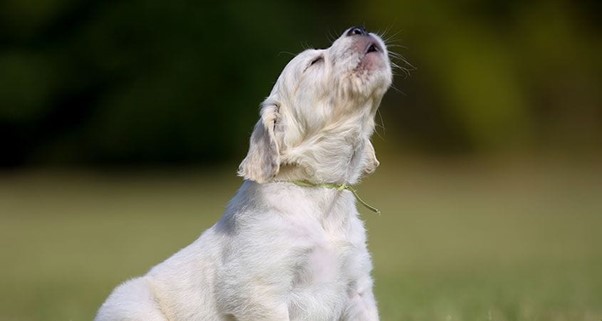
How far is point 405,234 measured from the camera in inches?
696

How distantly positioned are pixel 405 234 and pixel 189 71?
9544 millimetres

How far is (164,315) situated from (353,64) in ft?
5.92

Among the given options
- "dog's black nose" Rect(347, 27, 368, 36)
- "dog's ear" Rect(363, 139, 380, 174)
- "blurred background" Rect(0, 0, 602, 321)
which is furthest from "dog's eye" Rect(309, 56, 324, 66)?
"blurred background" Rect(0, 0, 602, 321)

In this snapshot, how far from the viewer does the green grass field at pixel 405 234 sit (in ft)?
32.1

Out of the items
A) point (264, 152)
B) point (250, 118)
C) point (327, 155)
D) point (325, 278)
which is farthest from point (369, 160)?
point (250, 118)

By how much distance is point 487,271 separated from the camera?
12531 mm

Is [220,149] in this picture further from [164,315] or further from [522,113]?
[164,315]

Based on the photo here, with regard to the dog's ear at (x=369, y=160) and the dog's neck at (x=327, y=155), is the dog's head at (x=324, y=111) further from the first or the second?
the dog's ear at (x=369, y=160)

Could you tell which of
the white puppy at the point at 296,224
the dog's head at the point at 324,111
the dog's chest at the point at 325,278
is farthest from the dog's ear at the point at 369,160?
the dog's chest at the point at 325,278

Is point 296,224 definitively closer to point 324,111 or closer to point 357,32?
point 324,111

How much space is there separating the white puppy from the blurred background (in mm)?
9225

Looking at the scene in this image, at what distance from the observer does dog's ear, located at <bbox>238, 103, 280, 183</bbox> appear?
6262 millimetres

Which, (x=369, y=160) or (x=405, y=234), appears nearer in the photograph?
(x=369, y=160)

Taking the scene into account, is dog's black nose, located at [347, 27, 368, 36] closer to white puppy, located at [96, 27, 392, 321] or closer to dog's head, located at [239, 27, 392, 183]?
white puppy, located at [96, 27, 392, 321]
